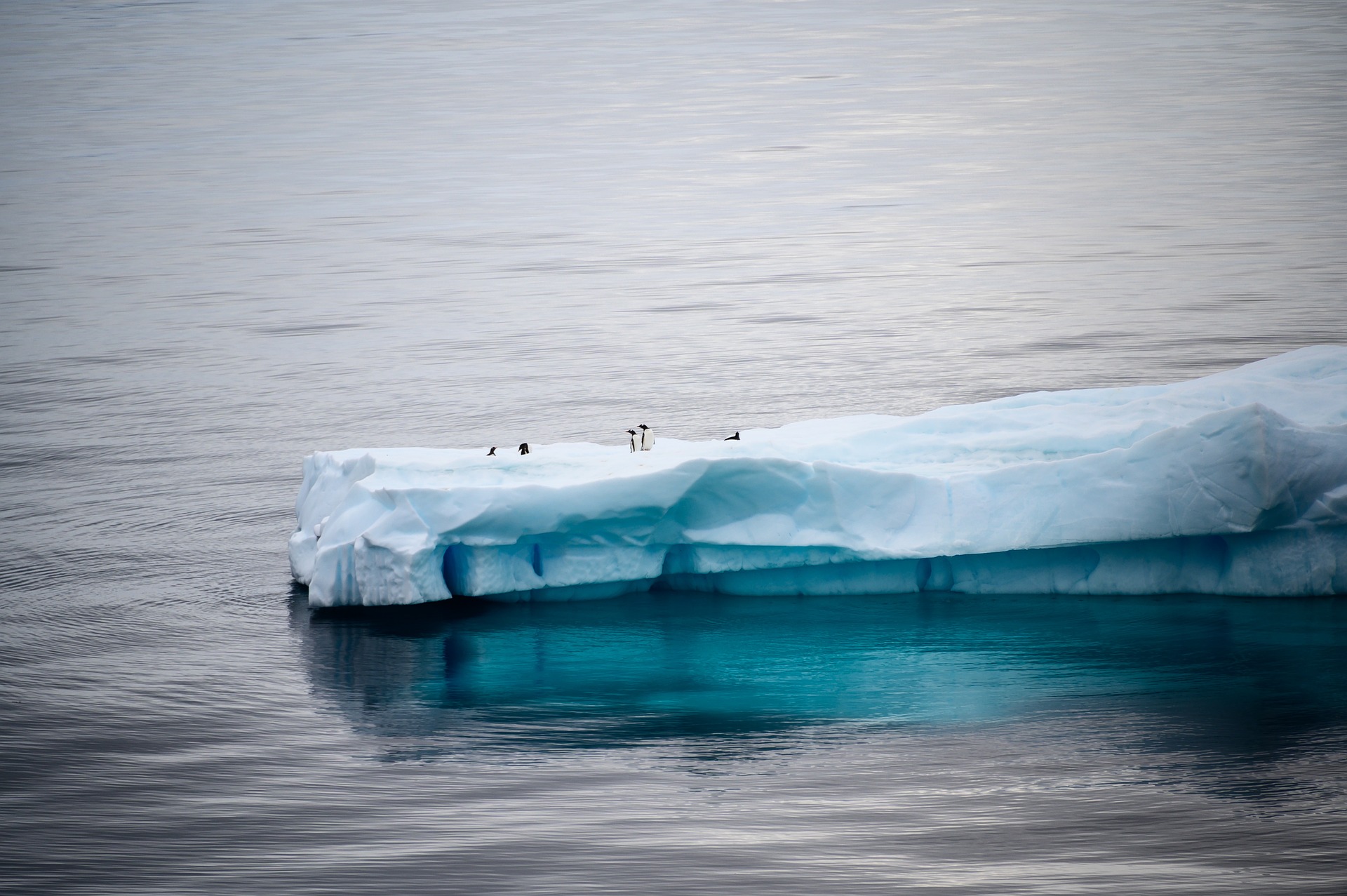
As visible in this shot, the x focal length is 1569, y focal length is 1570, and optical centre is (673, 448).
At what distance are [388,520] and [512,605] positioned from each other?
145 centimetres

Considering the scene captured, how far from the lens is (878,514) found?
13.6m

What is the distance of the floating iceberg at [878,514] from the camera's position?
Answer: 12.9 meters

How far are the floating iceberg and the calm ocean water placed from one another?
0.99 feet

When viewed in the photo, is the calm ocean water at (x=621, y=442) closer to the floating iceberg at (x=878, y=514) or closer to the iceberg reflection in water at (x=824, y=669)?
the iceberg reflection in water at (x=824, y=669)

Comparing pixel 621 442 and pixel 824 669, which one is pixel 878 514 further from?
pixel 621 442

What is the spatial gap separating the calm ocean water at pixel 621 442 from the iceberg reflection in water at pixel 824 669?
0.16ft

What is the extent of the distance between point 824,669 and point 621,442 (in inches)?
350

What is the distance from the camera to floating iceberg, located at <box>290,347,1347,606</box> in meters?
12.9

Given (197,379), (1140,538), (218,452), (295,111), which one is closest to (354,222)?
Result: (197,379)

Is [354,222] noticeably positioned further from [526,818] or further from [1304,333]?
[526,818]

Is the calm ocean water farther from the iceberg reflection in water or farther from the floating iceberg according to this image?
the floating iceberg

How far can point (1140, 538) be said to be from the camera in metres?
13.1

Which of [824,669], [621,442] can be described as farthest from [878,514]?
[621,442]

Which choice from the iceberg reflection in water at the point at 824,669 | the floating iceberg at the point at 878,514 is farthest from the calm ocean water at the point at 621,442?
the floating iceberg at the point at 878,514
